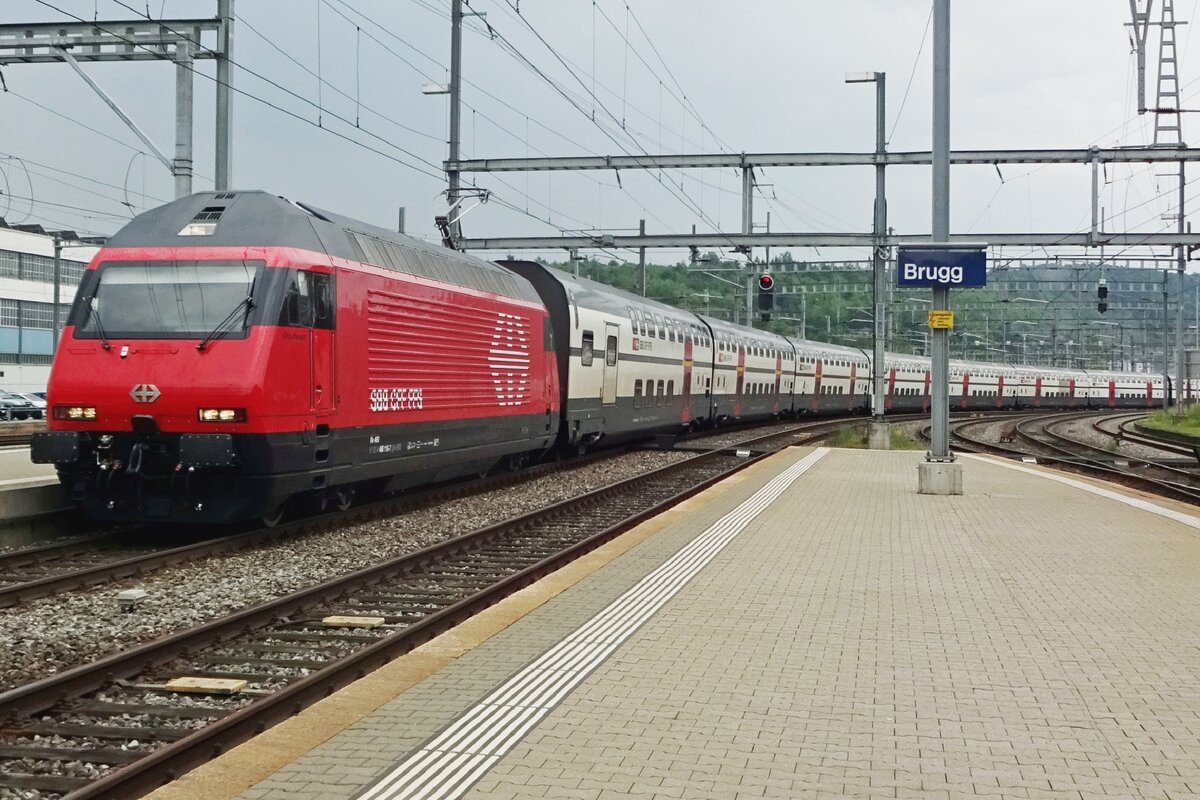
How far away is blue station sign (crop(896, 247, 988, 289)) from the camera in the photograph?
17.4 metres

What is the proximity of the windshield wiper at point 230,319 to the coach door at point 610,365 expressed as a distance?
42.4ft

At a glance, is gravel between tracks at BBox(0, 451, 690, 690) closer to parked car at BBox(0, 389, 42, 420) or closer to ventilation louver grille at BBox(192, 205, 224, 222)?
ventilation louver grille at BBox(192, 205, 224, 222)

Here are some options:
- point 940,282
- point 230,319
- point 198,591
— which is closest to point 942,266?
point 940,282

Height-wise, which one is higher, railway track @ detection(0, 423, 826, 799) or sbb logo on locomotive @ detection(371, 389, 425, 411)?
sbb logo on locomotive @ detection(371, 389, 425, 411)

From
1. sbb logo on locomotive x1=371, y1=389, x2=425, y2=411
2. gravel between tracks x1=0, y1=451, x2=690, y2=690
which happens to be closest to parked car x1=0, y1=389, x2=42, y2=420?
gravel between tracks x1=0, y1=451, x2=690, y2=690

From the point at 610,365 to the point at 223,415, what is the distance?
13.7 m

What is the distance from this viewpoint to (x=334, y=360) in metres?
12.6

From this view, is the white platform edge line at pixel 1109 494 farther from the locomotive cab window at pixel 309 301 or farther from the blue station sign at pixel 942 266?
the locomotive cab window at pixel 309 301

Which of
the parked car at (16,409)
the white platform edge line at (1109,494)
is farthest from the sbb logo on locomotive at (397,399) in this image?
the parked car at (16,409)

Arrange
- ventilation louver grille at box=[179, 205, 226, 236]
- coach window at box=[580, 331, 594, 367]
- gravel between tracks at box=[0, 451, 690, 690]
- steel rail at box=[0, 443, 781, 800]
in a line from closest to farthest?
steel rail at box=[0, 443, 781, 800]
gravel between tracks at box=[0, 451, 690, 690]
ventilation louver grille at box=[179, 205, 226, 236]
coach window at box=[580, 331, 594, 367]

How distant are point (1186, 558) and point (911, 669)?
19.2 feet

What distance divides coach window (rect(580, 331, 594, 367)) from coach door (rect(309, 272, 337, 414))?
34.1 ft

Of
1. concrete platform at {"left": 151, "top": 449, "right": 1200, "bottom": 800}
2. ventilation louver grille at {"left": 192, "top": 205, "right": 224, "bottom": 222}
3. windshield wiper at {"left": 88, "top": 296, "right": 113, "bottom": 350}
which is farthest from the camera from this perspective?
ventilation louver grille at {"left": 192, "top": 205, "right": 224, "bottom": 222}

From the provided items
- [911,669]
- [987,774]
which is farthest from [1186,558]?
[987,774]
